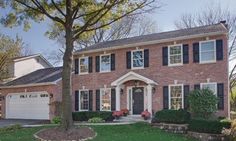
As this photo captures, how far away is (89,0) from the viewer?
2038cm

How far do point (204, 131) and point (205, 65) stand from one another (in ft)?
18.0

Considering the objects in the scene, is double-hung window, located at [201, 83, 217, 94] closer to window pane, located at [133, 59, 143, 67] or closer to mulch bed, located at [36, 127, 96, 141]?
window pane, located at [133, 59, 143, 67]

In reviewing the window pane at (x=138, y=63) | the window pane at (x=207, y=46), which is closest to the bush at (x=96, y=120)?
the window pane at (x=138, y=63)

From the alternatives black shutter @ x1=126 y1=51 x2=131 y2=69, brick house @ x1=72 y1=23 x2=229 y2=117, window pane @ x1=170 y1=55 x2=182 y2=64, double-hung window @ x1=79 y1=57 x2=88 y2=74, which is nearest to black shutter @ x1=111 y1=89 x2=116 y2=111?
brick house @ x1=72 y1=23 x2=229 y2=117

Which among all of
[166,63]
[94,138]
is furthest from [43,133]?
[166,63]

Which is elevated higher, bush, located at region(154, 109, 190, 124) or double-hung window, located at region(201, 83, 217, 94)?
double-hung window, located at region(201, 83, 217, 94)

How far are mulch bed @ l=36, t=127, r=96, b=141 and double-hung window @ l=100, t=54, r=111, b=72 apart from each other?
9031 millimetres

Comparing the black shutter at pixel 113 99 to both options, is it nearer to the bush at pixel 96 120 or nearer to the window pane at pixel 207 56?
the bush at pixel 96 120

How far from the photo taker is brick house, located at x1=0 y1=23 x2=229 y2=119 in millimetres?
23000

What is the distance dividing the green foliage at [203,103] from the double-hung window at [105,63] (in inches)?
344

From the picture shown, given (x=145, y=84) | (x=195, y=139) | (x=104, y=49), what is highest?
(x=104, y=49)

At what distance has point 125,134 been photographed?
63.1ft

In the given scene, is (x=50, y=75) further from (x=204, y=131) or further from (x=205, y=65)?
(x=204, y=131)

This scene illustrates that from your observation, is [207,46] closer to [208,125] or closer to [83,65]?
[208,125]
